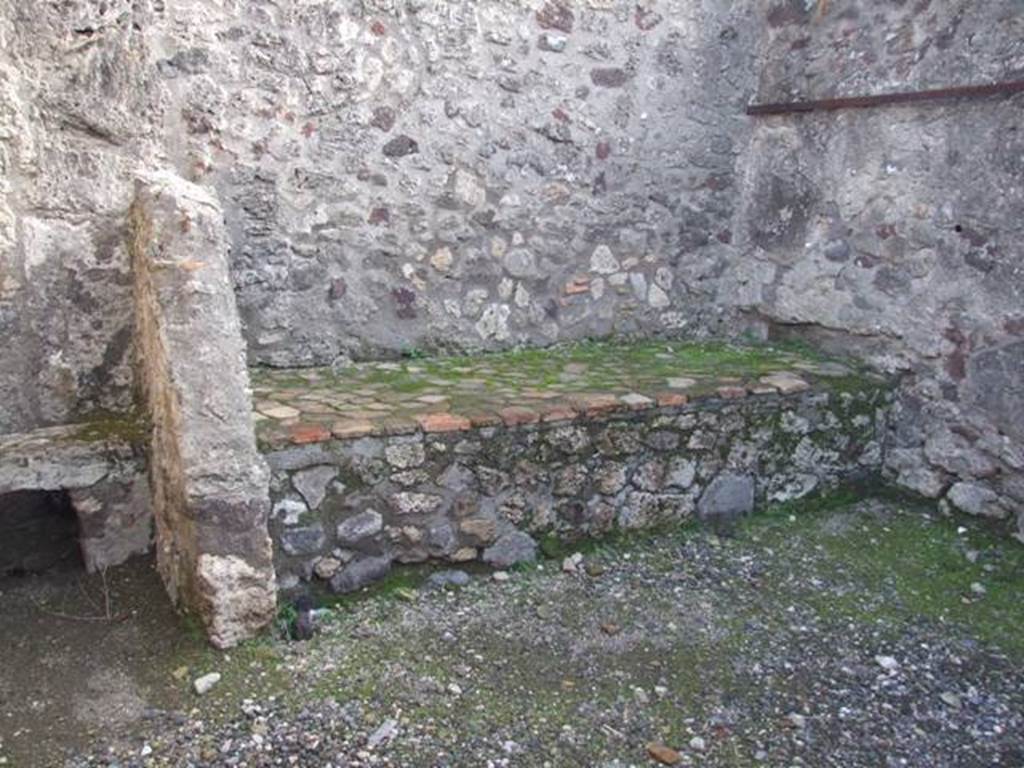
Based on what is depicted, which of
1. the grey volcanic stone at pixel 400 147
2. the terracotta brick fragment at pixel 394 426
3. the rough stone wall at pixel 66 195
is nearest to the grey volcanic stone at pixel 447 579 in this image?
the terracotta brick fragment at pixel 394 426

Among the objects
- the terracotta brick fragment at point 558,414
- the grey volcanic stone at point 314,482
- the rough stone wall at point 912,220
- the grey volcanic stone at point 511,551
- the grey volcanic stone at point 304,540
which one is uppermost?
the rough stone wall at point 912,220

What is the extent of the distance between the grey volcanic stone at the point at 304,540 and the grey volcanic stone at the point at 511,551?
0.65m

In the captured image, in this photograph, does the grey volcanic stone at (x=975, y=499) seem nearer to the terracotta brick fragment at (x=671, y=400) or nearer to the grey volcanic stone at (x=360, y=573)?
the terracotta brick fragment at (x=671, y=400)

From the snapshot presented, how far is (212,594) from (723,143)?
11.9ft

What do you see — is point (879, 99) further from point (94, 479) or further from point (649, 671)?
point (94, 479)

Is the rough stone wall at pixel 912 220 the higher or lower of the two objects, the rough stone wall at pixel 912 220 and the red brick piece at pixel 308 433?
the higher

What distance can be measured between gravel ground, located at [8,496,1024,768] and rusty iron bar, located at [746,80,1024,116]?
1896mm

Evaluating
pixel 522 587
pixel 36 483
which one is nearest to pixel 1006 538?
pixel 522 587

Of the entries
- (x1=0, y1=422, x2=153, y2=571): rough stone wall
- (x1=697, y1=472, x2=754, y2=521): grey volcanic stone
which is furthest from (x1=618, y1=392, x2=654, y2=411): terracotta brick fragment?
(x1=0, y1=422, x2=153, y2=571): rough stone wall

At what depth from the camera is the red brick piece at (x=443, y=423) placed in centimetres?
328

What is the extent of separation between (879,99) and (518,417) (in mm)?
2374

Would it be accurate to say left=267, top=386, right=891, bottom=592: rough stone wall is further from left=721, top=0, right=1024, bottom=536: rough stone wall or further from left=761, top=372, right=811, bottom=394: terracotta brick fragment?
left=721, top=0, right=1024, bottom=536: rough stone wall

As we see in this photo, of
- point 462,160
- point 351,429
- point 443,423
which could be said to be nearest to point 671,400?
point 443,423

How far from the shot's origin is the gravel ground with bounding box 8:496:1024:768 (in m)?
2.52
